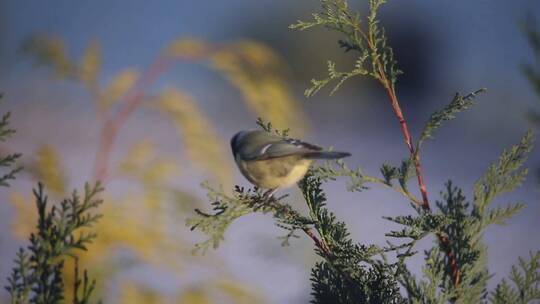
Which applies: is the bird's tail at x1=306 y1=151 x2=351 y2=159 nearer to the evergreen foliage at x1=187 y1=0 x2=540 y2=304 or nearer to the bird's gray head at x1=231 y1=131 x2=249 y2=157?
the evergreen foliage at x1=187 y1=0 x2=540 y2=304

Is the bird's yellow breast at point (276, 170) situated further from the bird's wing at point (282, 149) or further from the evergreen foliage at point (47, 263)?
the evergreen foliage at point (47, 263)

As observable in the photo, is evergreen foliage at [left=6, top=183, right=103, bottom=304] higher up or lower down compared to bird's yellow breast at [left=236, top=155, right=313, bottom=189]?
lower down

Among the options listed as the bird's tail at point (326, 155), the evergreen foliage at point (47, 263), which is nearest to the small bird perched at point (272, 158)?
the bird's tail at point (326, 155)

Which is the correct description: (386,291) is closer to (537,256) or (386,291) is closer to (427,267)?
(427,267)

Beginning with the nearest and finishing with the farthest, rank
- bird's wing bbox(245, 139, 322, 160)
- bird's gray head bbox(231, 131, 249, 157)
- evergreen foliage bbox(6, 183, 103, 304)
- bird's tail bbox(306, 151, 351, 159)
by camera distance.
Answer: evergreen foliage bbox(6, 183, 103, 304)
bird's tail bbox(306, 151, 351, 159)
bird's wing bbox(245, 139, 322, 160)
bird's gray head bbox(231, 131, 249, 157)

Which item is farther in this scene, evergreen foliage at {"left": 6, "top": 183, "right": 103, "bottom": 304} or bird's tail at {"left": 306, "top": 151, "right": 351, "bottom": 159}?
bird's tail at {"left": 306, "top": 151, "right": 351, "bottom": 159}

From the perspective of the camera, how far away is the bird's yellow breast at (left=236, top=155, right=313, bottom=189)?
0.85 m

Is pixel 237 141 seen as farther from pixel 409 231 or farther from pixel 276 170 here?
pixel 409 231

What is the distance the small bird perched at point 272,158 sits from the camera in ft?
2.78

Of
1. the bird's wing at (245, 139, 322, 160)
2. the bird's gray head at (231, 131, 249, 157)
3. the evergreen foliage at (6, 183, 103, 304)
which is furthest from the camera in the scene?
the bird's gray head at (231, 131, 249, 157)

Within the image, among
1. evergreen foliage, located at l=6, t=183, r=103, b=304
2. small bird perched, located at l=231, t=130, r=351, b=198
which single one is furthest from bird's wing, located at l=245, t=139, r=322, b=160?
evergreen foliage, located at l=6, t=183, r=103, b=304

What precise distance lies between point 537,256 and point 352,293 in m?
0.20

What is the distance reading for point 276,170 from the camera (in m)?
0.93

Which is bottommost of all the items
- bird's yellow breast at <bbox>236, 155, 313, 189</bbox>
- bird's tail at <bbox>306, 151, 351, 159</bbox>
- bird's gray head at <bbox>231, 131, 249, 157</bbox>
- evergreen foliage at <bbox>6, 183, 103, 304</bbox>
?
evergreen foliage at <bbox>6, 183, 103, 304</bbox>
